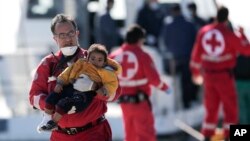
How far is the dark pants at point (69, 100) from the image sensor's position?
20.1 feet

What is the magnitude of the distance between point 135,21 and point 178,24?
70 cm

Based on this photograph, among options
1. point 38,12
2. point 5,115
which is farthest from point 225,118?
point 38,12

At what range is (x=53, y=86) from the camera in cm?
634

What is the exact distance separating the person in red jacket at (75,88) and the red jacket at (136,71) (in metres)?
Answer: 2.65

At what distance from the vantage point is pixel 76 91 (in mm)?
6199

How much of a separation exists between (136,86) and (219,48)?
4.27 feet

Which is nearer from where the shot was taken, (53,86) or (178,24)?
(53,86)

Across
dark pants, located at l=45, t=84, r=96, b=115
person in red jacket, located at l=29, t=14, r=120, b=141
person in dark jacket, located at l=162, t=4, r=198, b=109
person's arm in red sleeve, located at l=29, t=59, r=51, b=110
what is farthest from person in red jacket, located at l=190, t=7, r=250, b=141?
dark pants, located at l=45, t=84, r=96, b=115

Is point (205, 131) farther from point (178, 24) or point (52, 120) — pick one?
point (52, 120)

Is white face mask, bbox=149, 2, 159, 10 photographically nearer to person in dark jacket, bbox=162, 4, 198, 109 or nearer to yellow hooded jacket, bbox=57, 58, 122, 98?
person in dark jacket, bbox=162, 4, 198, 109

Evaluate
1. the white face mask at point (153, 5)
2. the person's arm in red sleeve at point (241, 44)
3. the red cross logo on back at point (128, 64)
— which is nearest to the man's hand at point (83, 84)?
the red cross logo on back at point (128, 64)

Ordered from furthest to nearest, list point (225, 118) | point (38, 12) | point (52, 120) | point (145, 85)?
1. point (38, 12)
2. point (225, 118)
3. point (145, 85)
4. point (52, 120)

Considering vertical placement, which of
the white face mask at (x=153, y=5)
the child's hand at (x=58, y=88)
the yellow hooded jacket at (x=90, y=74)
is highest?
the white face mask at (x=153, y=5)

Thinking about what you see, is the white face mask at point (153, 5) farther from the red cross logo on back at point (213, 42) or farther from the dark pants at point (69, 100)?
the dark pants at point (69, 100)
